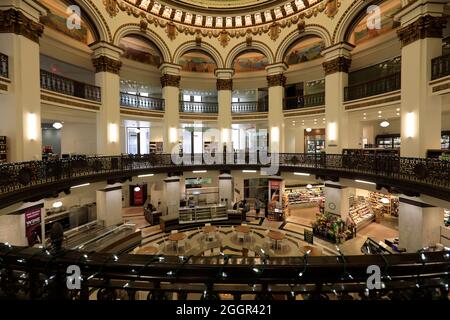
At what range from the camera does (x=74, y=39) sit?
1334 cm

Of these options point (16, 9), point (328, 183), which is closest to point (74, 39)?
point (16, 9)

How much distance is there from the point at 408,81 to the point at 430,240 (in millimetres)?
6478

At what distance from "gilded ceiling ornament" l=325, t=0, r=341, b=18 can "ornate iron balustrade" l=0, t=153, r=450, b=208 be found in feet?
27.7

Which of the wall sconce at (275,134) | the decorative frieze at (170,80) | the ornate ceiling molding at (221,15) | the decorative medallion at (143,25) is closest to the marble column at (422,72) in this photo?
the ornate ceiling molding at (221,15)

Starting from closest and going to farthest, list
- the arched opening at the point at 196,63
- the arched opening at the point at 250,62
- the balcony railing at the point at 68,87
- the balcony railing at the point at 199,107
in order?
1. the balcony railing at the point at 68,87
2. the balcony railing at the point at 199,107
3. the arched opening at the point at 196,63
4. the arched opening at the point at 250,62

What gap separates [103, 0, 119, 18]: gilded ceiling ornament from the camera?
500 inches

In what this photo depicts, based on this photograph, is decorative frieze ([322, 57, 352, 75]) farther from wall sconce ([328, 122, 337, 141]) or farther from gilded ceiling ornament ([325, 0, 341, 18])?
wall sconce ([328, 122, 337, 141])

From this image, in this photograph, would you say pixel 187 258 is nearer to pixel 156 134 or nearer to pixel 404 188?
pixel 404 188

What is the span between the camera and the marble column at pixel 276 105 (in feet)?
51.9

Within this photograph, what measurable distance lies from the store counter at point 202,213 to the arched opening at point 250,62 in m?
11.6

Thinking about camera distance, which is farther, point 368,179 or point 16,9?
point 368,179

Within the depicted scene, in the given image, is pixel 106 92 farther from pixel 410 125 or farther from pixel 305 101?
pixel 410 125

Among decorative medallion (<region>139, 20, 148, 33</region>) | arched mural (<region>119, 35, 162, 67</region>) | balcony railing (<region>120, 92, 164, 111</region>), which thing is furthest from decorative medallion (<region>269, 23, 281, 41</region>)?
balcony railing (<region>120, 92, 164, 111</region>)

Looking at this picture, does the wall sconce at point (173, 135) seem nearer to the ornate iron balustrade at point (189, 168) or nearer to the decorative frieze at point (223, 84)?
the ornate iron balustrade at point (189, 168)
